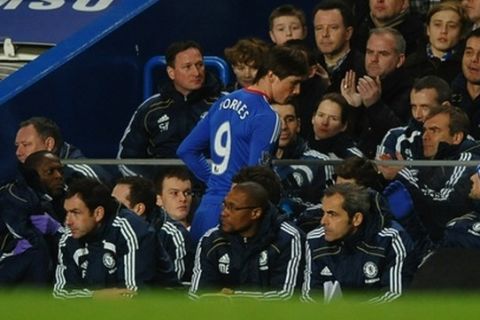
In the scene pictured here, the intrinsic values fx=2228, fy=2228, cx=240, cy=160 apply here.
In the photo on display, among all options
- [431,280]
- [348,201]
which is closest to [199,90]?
[348,201]

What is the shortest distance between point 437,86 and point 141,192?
6.21 feet

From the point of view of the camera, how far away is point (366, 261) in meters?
12.1

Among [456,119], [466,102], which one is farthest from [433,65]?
[456,119]

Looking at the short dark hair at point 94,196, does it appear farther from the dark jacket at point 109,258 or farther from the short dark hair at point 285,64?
the short dark hair at point 285,64

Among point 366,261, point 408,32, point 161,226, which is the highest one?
point 408,32

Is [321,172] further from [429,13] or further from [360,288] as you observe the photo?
[429,13]

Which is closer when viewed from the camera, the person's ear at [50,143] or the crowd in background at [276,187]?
the crowd in background at [276,187]

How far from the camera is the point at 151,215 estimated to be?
1283 cm

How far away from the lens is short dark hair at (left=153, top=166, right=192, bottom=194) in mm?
12797

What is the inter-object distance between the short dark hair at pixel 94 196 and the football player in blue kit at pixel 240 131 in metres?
0.50

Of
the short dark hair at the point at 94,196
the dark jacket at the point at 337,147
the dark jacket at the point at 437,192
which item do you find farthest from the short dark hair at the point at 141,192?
the dark jacket at the point at 437,192

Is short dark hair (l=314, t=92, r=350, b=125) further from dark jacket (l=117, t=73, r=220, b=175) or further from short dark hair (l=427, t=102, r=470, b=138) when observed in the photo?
dark jacket (l=117, t=73, r=220, b=175)

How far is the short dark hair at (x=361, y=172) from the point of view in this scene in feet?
40.7

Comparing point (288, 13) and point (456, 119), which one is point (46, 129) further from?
point (456, 119)
